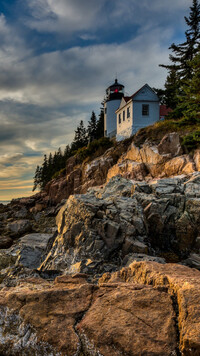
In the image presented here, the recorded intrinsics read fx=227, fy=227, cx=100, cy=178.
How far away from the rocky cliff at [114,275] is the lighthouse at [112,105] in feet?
73.4

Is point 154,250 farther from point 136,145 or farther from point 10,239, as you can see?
point 136,145

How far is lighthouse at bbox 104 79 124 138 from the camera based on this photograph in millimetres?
47281

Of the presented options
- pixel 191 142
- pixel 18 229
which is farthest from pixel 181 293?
pixel 191 142

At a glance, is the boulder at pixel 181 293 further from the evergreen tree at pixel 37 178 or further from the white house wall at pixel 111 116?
the evergreen tree at pixel 37 178

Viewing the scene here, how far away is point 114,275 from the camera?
277 inches

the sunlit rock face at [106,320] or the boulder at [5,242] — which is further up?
the sunlit rock face at [106,320]

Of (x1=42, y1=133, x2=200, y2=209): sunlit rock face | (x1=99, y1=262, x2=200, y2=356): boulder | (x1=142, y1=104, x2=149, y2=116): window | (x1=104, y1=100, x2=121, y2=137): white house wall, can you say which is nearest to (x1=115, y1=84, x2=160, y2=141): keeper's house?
(x1=142, y1=104, x2=149, y2=116): window

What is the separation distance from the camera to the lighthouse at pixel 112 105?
47.3 metres

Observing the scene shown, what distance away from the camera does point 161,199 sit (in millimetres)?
14953

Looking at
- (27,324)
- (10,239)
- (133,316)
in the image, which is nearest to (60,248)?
(27,324)

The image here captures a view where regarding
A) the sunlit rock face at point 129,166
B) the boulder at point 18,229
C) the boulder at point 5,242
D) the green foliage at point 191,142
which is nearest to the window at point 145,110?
the sunlit rock face at point 129,166

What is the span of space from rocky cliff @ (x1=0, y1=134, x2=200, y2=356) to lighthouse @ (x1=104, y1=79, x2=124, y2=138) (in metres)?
22.4

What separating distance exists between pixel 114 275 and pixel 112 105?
4437 cm

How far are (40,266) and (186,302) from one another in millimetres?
9249
